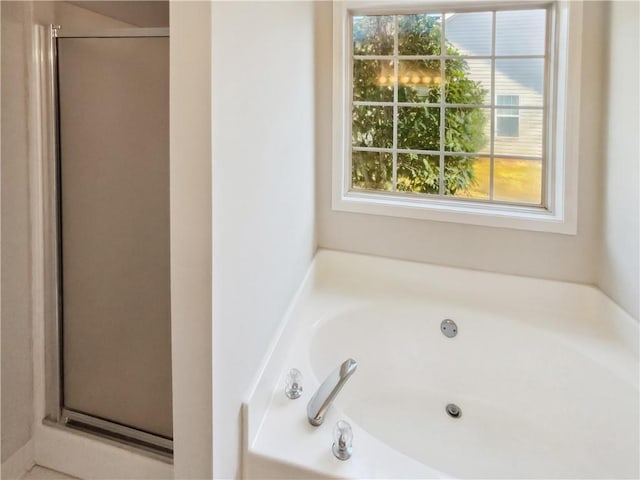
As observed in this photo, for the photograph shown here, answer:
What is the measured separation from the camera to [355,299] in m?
2.24

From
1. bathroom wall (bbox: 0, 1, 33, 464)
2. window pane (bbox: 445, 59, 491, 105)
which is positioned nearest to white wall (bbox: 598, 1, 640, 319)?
window pane (bbox: 445, 59, 491, 105)

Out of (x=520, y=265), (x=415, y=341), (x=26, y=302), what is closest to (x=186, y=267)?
(x=26, y=302)

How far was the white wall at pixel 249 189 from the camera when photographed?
43.9 inches

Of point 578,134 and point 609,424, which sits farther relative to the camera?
point 578,134

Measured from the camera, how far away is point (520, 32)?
2182 millimetres

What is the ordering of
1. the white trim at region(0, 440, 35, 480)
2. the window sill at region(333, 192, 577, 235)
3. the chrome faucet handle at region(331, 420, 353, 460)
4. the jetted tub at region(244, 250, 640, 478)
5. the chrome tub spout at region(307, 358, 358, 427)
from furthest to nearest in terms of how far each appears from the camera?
the window sill at region(333, 192, 577, 235), the jetted tub at region(244, 250, 640, 478), the white trim at region(0, 440, 35, 480), the chrome tub spout at region(307, 358, 358, 427), the chrome faucet handle at region(331, 420, 353, 460)

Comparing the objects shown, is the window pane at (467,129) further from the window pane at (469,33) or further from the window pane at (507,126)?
the window pane at (469,33)

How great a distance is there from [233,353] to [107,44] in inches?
46.0

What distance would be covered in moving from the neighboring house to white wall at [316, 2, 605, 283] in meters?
0.26

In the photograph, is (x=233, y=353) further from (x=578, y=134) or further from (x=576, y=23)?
(x=576, y=23)

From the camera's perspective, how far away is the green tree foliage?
7.56 ft

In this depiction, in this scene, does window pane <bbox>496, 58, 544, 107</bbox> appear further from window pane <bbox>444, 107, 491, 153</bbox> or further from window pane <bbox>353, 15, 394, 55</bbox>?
window pane <bbox>353, 15, 394, 55</bbox>

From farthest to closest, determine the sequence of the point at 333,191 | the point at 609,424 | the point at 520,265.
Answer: the point at 333,191 → the point at 520,265 → the point at 609,424

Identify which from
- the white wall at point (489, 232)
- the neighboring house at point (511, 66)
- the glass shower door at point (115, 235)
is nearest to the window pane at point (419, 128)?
the neighboring house at point (511, 66)
